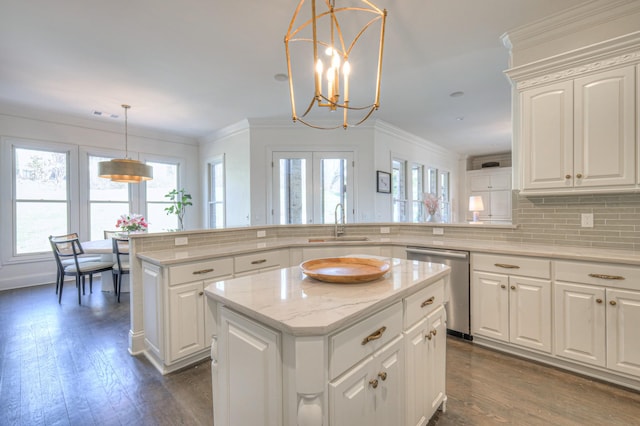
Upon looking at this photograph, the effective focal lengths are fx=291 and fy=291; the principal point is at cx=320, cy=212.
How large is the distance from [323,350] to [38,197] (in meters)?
6.00

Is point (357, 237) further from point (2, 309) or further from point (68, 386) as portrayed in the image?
point (2, 309)

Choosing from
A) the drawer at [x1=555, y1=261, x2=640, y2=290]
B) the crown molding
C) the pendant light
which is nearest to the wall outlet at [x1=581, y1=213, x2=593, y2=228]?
the drawer at [x1=555, y1=261, x2=640, y2=290]

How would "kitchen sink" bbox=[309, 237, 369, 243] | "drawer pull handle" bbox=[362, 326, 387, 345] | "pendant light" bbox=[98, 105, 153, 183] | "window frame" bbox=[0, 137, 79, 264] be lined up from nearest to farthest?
1. "drawer pull handle" bbox=[362, 326, 387, 345]
2. "kitchen sink" bbox=[309, 237, 369, 243]
3. "pendant light" bbox=[98, 105, 153, 183]
4. "window frame" bbox=[0, 137, 79, 264]

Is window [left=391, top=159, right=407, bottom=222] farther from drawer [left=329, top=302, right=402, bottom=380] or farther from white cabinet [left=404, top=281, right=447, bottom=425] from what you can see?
drawer [left=329, top=302, right=402, bottom=380]

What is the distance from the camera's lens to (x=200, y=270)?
7.59 ft

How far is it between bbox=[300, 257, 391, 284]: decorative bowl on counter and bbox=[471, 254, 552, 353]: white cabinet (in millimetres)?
1361

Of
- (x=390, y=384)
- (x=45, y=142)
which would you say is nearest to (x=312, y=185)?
(x=390, y=384)

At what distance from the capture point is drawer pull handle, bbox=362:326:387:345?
3.62 ft

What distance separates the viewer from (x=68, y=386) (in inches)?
80.4

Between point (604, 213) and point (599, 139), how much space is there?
61 centimetres

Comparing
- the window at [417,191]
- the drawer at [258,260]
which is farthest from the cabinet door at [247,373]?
the window at [417,191]

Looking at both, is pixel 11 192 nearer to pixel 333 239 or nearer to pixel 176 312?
pixel 176 312

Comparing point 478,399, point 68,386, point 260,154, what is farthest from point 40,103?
point 478,399

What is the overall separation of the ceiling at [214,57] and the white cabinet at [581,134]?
2.25 feet
